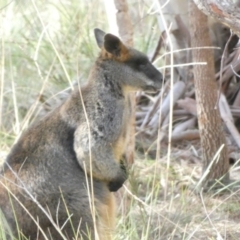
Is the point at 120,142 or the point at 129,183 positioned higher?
the point at 120,142

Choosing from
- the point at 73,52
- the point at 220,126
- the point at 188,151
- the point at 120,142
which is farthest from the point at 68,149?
the point at 73,52

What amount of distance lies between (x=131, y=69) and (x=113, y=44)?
195 millimetres

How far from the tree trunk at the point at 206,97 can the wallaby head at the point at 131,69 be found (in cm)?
69

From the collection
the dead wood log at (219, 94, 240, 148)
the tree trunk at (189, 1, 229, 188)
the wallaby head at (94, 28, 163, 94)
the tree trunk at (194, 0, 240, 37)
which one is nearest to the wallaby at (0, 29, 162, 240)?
the wallaby head at (94, 28, 163, 94)

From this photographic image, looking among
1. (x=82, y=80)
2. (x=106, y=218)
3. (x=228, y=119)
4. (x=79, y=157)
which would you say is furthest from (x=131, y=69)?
(x=82, y=80)

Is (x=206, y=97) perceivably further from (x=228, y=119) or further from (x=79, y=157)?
(x=79, y=157)

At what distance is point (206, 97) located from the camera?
5.10 metres

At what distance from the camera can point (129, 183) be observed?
16.5ft

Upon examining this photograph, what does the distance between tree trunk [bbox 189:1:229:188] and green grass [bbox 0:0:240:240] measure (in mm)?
188

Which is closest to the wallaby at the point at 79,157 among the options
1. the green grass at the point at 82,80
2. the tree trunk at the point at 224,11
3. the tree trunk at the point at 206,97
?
the green grass at the point at 82,80

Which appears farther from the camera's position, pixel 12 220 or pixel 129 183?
pixel 129 183

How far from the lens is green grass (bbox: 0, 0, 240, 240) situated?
456 centimetres

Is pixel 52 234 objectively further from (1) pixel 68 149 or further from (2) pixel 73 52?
(2) pixel 73 52

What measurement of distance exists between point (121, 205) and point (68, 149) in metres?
0.75
